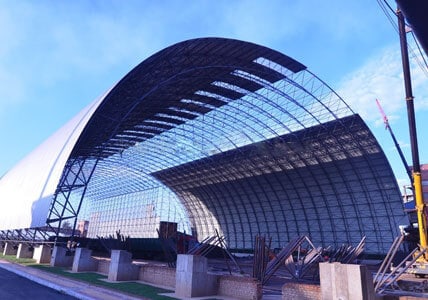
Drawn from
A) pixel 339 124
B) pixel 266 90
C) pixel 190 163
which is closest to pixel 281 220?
pixel 190 163

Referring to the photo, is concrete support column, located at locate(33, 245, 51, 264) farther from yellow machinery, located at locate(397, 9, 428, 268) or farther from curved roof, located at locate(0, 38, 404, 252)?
yellow machinery, located at locate(397, 9, 428, 268)

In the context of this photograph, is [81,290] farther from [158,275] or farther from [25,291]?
[158,275]

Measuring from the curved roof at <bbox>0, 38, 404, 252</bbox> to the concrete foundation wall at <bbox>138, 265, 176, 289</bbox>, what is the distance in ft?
42.1

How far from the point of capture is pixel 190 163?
5912 cm

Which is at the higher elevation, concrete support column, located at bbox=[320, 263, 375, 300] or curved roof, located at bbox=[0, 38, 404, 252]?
curved roof, located at bbox=[0, 38, 404, 252]

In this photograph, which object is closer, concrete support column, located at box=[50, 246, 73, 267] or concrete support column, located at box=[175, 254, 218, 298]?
concrete support column, located at box=[175, 254, 218, 298]

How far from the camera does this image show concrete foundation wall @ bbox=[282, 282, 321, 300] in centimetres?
1297

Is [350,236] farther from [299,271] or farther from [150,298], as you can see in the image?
[150,298]

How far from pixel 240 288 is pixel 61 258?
20958 millimetres

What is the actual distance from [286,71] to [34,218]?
2612 cm

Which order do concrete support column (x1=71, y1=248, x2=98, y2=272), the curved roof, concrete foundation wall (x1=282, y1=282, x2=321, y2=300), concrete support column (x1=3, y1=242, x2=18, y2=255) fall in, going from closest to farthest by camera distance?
concrete foundation wall (x1=282, y1=282, x2=321, y2=300)
concrete support column (x1=71, y1=248, x2=98, y2=272)
the curved roof
concrete support column (x1=3, y1=242, x2=18, y2=255)

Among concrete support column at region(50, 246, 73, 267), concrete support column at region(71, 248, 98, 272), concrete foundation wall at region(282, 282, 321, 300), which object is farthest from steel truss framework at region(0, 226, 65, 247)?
concrete foundation wall at region(282, 282, 321, 300)

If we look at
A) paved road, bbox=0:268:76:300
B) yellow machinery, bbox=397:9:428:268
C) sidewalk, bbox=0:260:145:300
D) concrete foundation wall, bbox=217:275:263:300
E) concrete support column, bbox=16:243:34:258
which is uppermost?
yellow machinery, bbox=397:9:428:268

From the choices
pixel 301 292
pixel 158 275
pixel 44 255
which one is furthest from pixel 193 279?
pixel 44 255
